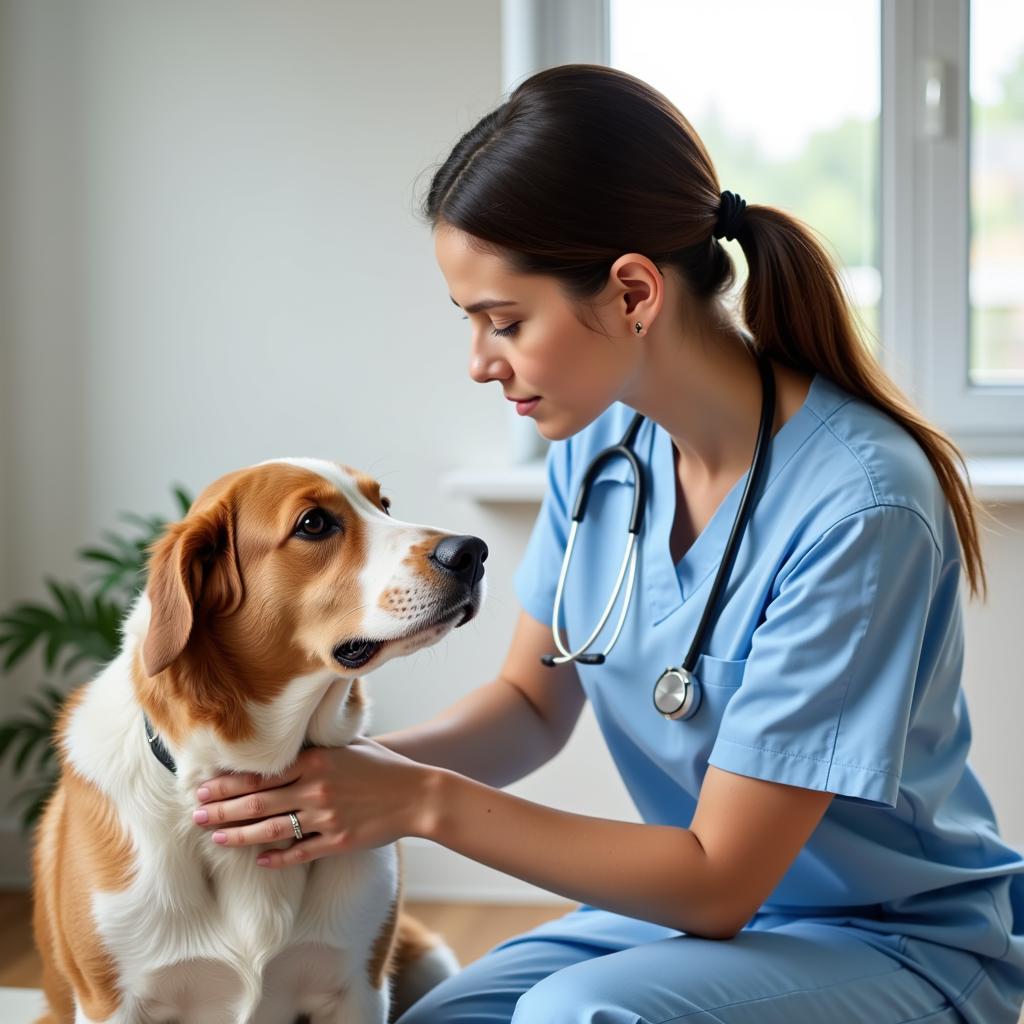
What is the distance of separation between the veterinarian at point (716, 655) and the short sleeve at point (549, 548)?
0.13 meters

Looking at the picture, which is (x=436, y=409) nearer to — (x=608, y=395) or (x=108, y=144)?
(x=108, y=144)

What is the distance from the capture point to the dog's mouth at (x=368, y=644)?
119 cm

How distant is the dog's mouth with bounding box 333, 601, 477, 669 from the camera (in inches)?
46.7

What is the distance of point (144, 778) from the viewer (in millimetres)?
1195

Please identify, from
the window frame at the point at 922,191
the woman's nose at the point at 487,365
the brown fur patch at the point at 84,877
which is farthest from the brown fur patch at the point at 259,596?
the window frame at the point at 922,191

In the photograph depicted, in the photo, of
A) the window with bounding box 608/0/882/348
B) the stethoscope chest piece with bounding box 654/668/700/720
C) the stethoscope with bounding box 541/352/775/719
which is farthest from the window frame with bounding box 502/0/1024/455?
the stethoscope chest piece with bounding box 654/668/700/720

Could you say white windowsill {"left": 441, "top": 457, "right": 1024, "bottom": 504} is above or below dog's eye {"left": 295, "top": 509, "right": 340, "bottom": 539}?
below

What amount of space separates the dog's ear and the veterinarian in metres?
0.16

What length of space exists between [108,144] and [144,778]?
1788 mm

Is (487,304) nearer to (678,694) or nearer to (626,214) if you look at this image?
(626,214)

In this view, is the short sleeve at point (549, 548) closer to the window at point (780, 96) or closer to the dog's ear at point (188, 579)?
the dog's ear at point (188, 579)

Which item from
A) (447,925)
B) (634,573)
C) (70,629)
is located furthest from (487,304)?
(447,925)

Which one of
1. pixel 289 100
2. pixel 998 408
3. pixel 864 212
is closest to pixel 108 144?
pixel 289 100

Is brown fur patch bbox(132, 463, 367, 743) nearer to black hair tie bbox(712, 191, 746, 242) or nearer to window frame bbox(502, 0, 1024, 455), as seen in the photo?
black hair tie bbox(712, 191, 746, 242)
